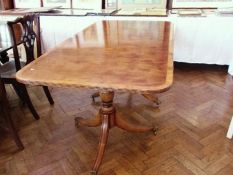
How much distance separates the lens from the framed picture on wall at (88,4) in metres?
2.99

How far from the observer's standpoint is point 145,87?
97 cm

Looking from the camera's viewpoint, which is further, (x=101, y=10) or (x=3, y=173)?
(x=101, y=10)

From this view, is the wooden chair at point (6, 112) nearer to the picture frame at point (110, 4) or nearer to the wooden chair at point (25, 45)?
the wooden chair at point (25, 45)

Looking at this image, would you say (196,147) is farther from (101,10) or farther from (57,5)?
(57,5)

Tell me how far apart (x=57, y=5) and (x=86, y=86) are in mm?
2433

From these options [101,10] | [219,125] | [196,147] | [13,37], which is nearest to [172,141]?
[196,147]

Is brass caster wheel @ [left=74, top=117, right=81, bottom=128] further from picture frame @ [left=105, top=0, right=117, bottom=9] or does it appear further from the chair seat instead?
picture frame @ [left=105, top=0, right=117, bottom=9]

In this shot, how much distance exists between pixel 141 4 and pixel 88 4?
0.66 meters

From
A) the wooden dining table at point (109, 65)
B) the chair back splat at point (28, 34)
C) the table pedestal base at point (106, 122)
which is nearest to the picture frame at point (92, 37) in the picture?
the wooden dining table at point (109, 65)

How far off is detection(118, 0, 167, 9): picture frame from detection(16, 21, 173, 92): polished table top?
1.23 metres

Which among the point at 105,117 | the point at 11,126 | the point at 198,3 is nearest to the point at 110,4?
the point at 198,3

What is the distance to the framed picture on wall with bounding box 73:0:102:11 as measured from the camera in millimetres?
2986

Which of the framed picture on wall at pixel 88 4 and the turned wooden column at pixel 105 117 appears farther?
the framed picture on wall at pixel 88 4

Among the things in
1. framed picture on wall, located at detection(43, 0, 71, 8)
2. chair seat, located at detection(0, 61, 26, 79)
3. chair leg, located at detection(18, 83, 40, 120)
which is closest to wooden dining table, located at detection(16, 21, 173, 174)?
chair leg, located at detection(18, 83, 40, 120)
